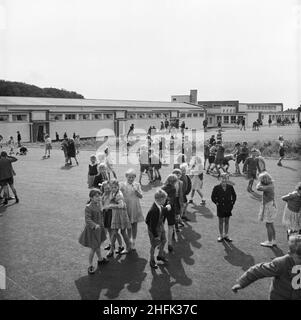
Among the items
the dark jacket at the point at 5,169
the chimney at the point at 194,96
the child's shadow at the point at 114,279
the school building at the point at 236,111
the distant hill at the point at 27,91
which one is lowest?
the child's shadow at the point at 114,279

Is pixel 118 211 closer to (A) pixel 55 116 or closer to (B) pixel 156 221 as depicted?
(B) pixel 156 221

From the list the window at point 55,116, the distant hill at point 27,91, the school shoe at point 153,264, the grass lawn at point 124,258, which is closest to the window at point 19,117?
the window at point 55,116

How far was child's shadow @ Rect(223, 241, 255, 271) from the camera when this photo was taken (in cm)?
663

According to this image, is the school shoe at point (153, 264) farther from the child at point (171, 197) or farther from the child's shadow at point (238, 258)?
the child's shadow at point (238, 258)

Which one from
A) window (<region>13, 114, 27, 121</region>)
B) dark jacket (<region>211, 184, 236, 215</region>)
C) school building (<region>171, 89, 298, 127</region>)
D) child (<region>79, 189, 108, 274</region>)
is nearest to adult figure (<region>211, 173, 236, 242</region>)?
dark jacket (<region>211, 184, 236, 215</region>)

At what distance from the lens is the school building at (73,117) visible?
38.1 m

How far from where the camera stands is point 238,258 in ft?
22.7

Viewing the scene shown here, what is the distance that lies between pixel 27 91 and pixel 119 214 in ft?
289

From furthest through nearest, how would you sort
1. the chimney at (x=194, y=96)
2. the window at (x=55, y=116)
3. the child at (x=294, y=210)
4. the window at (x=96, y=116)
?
the chimney at (x=194, y=96) < the window at (x=96, y=116) < the window at (x=55, y=116) < the child at (x=294, y=210)

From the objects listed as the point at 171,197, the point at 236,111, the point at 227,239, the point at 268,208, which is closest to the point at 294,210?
the point at 268,208

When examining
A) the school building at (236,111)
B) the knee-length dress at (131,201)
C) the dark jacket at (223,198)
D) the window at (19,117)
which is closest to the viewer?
the knee-length dress at (131,201)

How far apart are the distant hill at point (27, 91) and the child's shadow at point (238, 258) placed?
8114 cm
